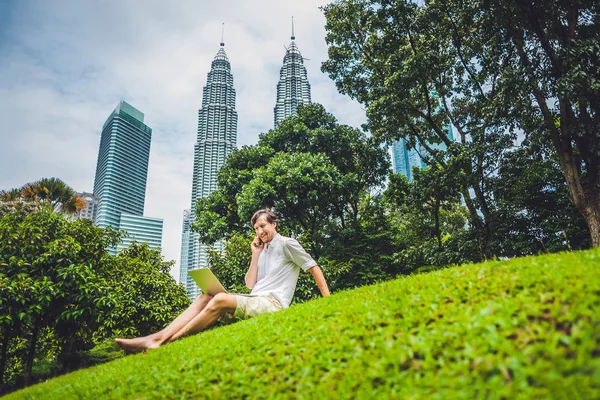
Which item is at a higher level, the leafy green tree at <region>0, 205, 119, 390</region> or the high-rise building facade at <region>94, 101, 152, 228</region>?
the high-rise building facade at <region>94, 101, 152, 228</region>

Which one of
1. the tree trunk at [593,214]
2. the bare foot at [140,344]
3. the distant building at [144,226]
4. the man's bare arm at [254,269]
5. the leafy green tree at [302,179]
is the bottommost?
the bare foot at [140,344]

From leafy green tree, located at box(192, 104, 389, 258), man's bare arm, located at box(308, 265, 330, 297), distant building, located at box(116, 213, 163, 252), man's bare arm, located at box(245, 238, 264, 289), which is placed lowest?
man's bare arm, located at box(308, 265, 330, 297)

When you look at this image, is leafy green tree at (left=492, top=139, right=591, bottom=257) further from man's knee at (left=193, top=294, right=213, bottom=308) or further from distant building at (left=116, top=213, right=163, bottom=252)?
distant building at (left=116, top=213, right=163, bottom=252)

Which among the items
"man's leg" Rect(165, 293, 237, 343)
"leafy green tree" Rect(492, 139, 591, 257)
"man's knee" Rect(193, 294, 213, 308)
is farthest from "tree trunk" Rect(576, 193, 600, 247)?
"man's knee" Rect(193, 294, 213, 308)

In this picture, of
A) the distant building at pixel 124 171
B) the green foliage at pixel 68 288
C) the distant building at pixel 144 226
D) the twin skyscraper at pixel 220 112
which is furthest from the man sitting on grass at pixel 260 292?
the distant building at pixel 144 226

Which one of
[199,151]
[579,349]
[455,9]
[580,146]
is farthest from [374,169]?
[199,151]

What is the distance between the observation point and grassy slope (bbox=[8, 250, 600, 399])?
1.64 m

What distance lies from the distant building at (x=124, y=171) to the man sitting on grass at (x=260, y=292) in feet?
407

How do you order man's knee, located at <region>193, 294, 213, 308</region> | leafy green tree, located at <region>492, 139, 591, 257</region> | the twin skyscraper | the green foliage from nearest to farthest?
man's knee, located at <region>193, 294, 213, 308</region>, the green foliage, leafy green tree, located at <region>492, 139, 591, 257</region>, the twin skyscraper

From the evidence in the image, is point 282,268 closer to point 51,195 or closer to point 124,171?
point 51,195

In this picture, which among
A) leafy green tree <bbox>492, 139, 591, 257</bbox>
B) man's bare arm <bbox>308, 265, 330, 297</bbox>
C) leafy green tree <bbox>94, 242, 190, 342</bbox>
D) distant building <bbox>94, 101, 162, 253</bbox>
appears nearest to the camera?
man's bare arm <bbox>308, 265, 330, 297</bbox>

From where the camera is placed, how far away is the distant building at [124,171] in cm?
12044

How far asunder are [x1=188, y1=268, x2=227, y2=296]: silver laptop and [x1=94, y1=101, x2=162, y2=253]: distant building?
408ft

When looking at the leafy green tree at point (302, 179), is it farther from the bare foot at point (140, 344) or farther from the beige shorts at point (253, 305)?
the bare foot at point (140, 344)
